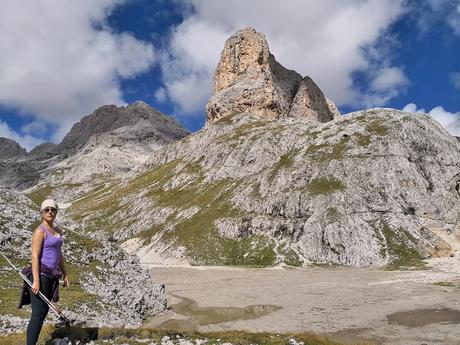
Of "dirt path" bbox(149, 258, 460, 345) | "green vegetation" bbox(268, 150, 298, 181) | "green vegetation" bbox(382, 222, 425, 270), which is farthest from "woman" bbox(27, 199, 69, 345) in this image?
"green vegetation" bbox(268, 150, 298, 181)

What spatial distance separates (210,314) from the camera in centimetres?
4922

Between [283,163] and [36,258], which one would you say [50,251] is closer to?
[36,258]

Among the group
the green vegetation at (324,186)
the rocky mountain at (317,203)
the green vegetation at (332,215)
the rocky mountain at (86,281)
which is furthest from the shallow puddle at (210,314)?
the green vegetation at (324,186)

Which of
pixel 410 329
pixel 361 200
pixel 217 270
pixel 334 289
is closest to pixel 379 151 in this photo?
pixel 361 200

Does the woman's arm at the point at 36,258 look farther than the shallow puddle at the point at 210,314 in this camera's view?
No

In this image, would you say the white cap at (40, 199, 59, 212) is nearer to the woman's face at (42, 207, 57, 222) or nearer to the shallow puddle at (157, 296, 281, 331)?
the woman's face at (42, 207, 57, 222)

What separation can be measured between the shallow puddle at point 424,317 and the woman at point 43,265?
36286mm

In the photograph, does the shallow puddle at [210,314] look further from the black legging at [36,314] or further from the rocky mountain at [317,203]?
the rocky mountain at [317,203]

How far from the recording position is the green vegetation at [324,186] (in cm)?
12694

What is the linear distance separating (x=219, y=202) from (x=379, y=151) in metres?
56.1

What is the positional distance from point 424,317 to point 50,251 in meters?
41.5

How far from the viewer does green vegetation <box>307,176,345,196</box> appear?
126938mm

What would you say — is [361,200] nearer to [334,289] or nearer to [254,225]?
[254,225]

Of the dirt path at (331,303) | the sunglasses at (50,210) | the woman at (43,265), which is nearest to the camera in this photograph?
the woman at (43,265)
